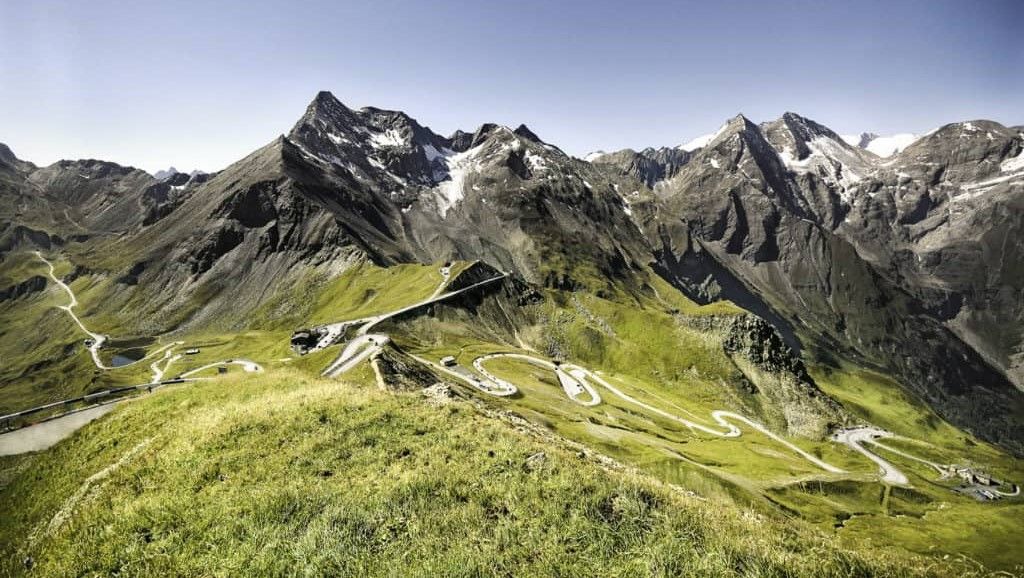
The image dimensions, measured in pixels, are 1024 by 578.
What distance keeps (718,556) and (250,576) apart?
11.1m

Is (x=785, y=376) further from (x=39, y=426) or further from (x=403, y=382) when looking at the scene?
(x=39, y=426)

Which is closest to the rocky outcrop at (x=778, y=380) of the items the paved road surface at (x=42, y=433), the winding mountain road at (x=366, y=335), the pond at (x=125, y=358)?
the winding mountain road at (x=366, y=335)

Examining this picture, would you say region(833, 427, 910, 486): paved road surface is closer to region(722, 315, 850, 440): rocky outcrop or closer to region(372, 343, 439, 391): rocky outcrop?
region(722, 315, 850, 440): rocky outcrop

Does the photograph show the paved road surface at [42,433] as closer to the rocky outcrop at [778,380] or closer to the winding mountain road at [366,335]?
the winding mountain road at [366,335]

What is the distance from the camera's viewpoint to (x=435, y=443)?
1905 cm

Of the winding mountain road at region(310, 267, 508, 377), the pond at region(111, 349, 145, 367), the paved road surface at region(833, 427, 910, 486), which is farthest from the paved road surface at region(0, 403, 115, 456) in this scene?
the paved road surface at region(833, 427, 910, 486)

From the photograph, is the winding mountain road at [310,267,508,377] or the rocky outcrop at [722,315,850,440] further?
the rocky outcrop at [722,315,850,440]

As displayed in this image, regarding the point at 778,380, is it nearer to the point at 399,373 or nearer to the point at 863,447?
the point at 863,447

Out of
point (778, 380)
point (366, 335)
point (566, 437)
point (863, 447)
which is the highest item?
point (366, 335)

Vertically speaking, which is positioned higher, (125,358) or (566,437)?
(566,437)

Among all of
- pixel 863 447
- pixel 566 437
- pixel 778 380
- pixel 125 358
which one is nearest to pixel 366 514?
pixel 566 437

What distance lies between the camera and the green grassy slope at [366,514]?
11.8 metres

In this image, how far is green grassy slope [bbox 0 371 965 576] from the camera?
38.8 feet

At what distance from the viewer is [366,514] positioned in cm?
1347
